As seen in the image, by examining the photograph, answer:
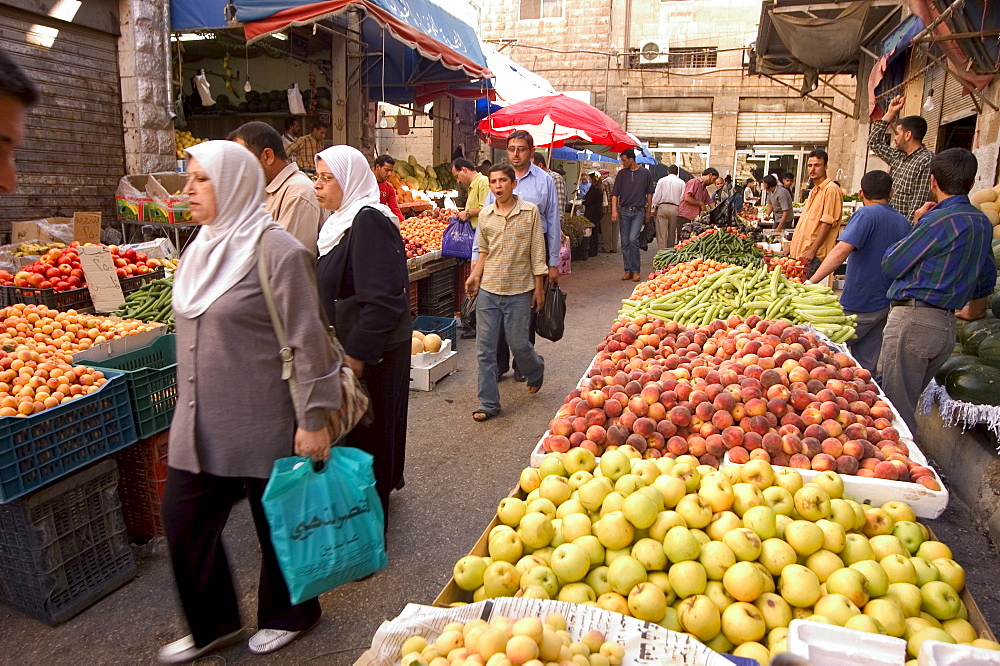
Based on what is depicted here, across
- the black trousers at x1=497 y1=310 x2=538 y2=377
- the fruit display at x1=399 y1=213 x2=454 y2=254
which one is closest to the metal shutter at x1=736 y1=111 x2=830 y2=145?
the fruit display at x1=399 y1=213 x2=454 y2=254

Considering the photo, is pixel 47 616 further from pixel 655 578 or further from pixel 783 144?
pixel 783 144

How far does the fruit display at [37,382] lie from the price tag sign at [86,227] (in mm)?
3675

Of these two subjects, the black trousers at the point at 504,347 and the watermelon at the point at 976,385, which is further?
the black trousers at the point at 504,347

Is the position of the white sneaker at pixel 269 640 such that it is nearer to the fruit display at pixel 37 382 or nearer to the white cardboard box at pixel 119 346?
the fruit display at pixel 37 382

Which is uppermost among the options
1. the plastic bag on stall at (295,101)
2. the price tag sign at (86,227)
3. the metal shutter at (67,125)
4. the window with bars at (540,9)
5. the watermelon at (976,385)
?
the window with bars at (540,9)

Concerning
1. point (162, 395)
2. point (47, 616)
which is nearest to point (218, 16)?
point (162, 395)

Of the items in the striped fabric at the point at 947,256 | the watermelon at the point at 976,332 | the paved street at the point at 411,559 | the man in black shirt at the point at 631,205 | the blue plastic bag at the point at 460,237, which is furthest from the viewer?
the man in black shirt at the point at 631,205

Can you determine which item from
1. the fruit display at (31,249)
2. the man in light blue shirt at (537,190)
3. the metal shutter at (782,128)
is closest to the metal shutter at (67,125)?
the fruit display at (31,249)

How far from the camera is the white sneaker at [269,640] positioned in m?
2.76

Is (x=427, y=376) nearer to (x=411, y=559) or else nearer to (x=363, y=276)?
(x=411, y=559)

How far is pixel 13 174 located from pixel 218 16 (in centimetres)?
741

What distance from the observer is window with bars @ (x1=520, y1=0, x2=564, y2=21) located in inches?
1081

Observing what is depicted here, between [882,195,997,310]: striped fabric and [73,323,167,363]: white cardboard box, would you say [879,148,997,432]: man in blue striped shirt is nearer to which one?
[882,195,997,310]: striped fabric

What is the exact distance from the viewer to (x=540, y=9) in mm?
27688
